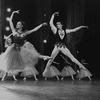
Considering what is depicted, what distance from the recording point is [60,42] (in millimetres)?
6863

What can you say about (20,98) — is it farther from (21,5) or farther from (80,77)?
(21,5)

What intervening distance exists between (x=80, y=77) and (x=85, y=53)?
6.46 feet

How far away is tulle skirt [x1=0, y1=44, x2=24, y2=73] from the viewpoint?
5.67 meters

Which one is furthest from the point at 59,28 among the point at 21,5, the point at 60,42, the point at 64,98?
the point at 64,98

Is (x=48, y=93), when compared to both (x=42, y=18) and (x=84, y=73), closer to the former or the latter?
(x=84, y=73)

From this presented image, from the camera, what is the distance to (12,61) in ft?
18.9

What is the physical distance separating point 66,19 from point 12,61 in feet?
10.00

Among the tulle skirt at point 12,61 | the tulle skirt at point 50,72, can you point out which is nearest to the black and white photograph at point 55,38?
the tulle skirt at point 50,72

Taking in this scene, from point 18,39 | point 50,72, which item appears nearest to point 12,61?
point 18,39

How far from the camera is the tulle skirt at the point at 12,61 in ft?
18.6

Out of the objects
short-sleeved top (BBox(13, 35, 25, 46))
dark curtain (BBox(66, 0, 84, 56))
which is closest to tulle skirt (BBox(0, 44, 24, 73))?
short-sleeved top (BBox(13, 35, 25, 46))

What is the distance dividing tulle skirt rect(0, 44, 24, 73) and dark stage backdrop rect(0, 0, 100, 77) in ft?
5.79

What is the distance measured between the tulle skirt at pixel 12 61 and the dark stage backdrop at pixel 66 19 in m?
1.76

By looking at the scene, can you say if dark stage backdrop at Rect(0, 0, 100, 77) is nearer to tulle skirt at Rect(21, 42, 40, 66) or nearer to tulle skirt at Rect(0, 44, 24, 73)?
tulle skirt at Rect(21, 42, 40, 66)
